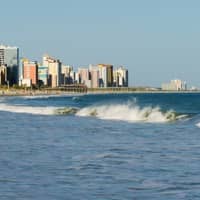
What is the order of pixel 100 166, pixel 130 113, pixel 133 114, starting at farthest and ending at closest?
pixel 130 113 < pixel 133 114 < pixel 100 166

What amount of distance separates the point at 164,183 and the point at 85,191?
5.79ft

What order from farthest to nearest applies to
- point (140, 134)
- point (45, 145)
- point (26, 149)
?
point (140, 134), point (45, 145), point (26, 149)

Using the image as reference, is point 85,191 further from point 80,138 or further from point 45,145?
point 80,138

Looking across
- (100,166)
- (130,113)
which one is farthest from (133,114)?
(100,166)

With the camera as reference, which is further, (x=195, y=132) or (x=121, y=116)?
(x=121, y=116)

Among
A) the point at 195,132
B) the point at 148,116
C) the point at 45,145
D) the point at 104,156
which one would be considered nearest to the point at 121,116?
the point at 148,116

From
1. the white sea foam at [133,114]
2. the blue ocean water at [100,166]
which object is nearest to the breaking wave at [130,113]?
the white sea foam at [133,114]

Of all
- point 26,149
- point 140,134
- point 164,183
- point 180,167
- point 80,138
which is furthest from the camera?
point 140,134

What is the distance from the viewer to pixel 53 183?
47.0 feet

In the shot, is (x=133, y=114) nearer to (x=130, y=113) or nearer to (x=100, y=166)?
(x=130, y=113)

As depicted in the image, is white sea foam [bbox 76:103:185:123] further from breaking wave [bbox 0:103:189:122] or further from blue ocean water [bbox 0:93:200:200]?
blue ocean water [bbox 0:93:200:200]

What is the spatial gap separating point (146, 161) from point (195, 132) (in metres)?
10.8

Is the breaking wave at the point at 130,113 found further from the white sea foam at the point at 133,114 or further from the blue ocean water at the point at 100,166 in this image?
the blue ocean water at the point at 100,166

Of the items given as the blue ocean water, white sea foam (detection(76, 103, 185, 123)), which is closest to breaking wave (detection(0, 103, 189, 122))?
white sea foam (detection(76, 103, 185, 123))
